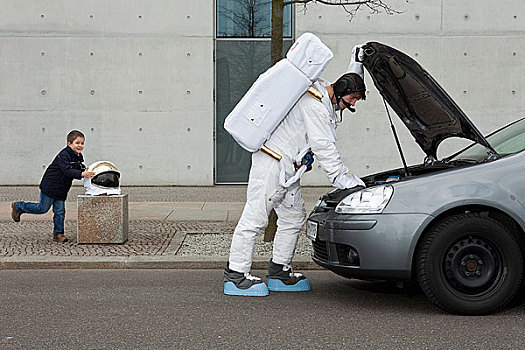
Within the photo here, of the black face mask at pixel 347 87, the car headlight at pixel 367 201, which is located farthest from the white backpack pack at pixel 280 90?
the car headlight at pixel 367 201

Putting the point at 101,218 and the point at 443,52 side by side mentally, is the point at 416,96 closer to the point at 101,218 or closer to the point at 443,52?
the point at 101,218

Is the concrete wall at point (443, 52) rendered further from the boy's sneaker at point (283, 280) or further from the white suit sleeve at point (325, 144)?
the white suit sleeve at point (325, 144)

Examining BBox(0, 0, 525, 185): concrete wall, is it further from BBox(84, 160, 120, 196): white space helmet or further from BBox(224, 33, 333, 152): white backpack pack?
BBox(224, 33, 333, 152): white backpack pack

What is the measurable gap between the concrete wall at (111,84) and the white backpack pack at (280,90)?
12.3 meters

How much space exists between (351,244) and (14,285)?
3170 mm

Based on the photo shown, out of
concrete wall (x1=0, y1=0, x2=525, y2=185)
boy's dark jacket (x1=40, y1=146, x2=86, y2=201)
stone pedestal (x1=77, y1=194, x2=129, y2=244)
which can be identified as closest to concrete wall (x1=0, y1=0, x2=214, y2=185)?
concrete wall (x1=0, y1=0, x2=525, y2=185)

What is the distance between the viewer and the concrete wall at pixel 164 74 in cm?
1805

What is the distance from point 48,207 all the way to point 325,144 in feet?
13.8

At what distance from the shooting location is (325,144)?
5.90m

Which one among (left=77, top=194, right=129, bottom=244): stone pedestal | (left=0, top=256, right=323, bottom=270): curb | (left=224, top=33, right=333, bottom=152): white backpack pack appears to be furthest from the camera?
(left=77, top=194, right=129, bottom=244): stone pedestal

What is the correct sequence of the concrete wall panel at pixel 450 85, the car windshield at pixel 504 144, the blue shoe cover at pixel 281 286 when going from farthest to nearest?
the concrete wall panel at pixel 450 85, the blue shoe cover at pixel 281 286, the car windshield at pixel 504 144

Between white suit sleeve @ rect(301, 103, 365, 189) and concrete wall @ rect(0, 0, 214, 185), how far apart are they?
12378mm

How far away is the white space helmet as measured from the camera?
8.62m

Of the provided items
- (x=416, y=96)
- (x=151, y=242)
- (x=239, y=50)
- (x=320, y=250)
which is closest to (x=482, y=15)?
(x=239, y=50)
